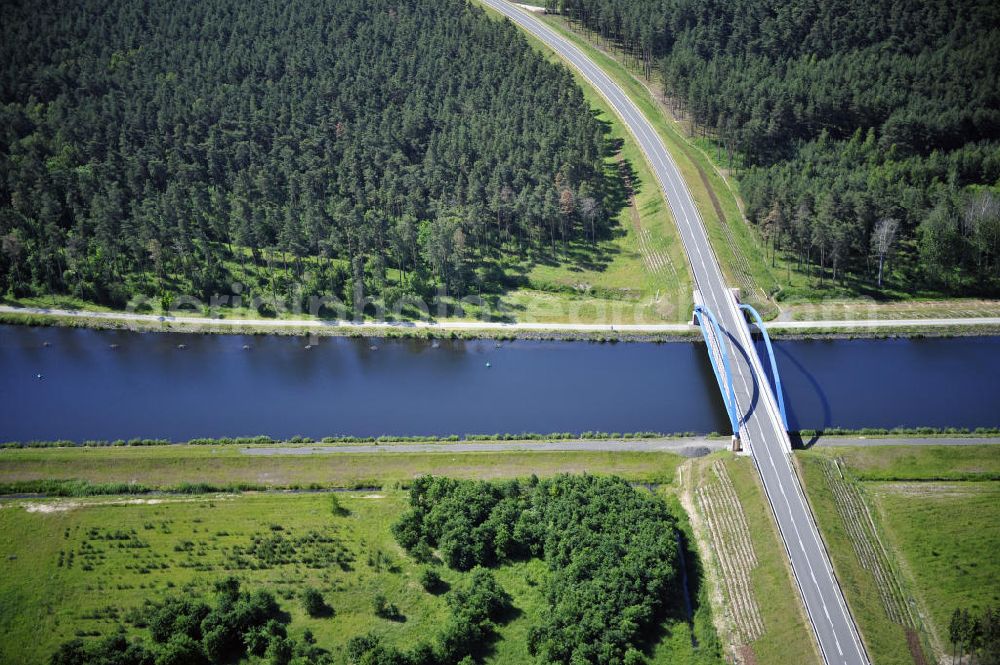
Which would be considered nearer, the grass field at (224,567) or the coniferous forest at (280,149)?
the grass field at (224,567)

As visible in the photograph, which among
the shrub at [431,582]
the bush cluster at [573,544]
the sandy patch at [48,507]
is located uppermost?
the bush cluster at [573,544]

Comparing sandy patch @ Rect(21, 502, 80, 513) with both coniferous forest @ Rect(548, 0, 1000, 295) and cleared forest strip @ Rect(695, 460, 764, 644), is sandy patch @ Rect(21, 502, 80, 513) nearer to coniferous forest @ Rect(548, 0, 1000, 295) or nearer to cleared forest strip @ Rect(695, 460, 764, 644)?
cleared forest strip @ Rect(695, 460, 764, 644)

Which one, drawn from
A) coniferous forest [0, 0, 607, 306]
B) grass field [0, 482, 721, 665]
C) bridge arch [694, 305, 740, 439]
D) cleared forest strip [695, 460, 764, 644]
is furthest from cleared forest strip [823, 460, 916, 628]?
coniferous forest [0, 0, 607, 306]

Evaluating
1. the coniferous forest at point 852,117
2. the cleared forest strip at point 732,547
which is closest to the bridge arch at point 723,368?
the cleared forest strip at point 732,547

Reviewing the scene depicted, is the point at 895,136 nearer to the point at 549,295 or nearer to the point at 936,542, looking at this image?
the point at 549,295

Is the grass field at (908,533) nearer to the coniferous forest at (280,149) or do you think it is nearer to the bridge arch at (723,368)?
the bridge arch at (723,368)

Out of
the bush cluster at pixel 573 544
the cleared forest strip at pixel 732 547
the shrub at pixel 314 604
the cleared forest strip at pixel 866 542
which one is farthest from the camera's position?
the shrub at pixel 314 604

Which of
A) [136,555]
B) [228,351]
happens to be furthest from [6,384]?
[136,555]
